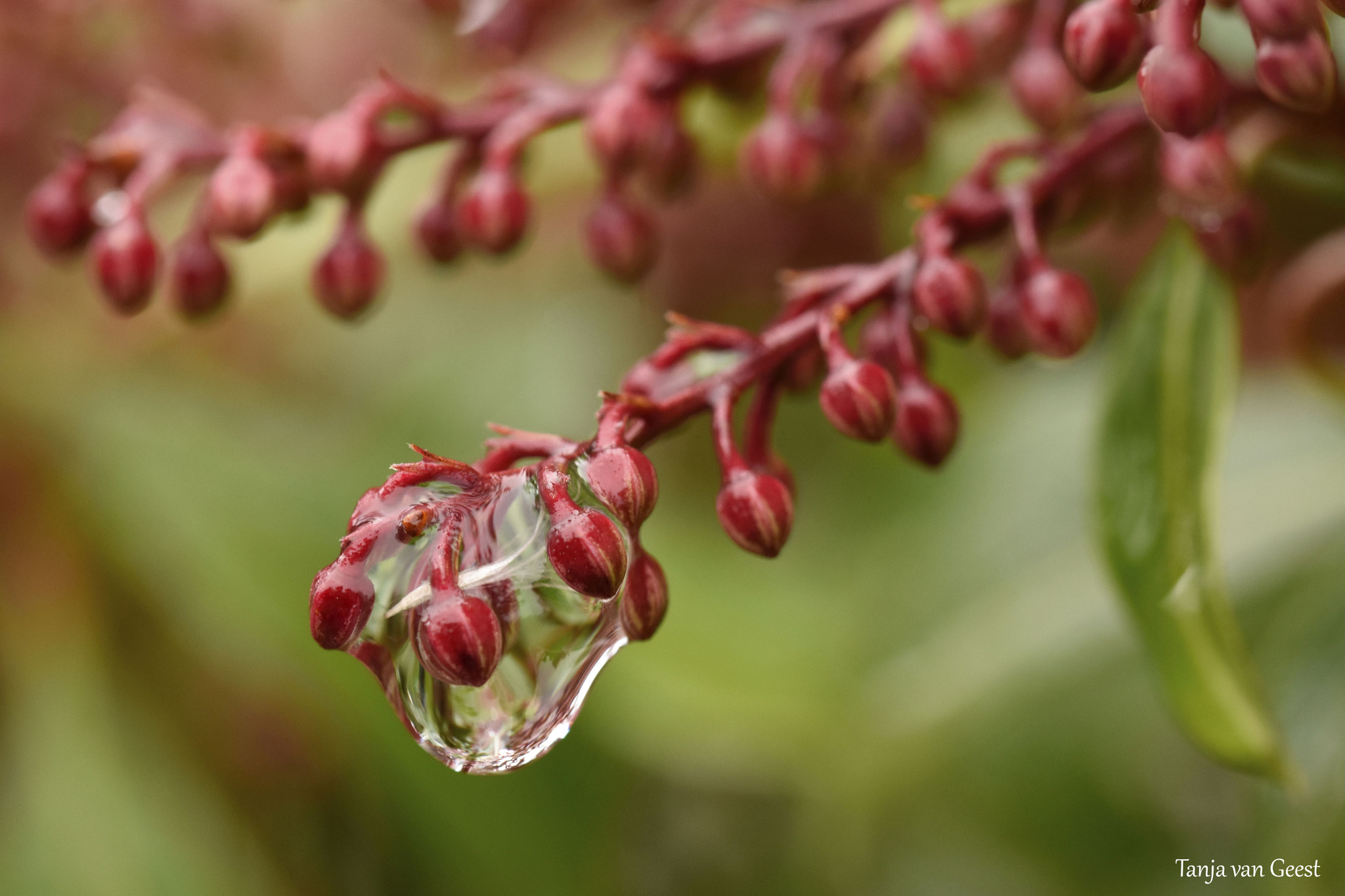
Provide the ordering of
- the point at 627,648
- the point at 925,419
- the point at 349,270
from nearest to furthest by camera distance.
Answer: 1. the point at 925,419
2. the point at 349,270
3. the point at 627,648

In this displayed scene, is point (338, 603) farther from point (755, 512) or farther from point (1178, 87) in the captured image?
point (1178, 87)

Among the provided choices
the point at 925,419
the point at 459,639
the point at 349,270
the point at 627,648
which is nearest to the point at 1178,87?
the point at 925,419

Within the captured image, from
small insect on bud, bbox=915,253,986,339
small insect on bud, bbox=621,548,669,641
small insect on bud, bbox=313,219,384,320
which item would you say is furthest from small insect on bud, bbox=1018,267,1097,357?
small insect on bud, bbox=313,219,384,320

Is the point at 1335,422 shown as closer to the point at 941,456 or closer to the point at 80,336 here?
the point at 941,456

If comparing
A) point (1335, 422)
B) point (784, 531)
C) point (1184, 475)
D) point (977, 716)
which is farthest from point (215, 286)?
point (1335, 422)

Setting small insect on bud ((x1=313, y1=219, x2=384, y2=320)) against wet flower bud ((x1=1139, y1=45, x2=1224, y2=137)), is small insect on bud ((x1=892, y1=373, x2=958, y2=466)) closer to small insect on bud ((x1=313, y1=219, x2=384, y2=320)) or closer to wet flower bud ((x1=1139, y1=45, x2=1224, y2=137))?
wet flower bud ((x1=1139, y1=45, x2=1224, y2=137))

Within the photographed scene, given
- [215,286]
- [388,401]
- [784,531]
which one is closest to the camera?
[784,531]
